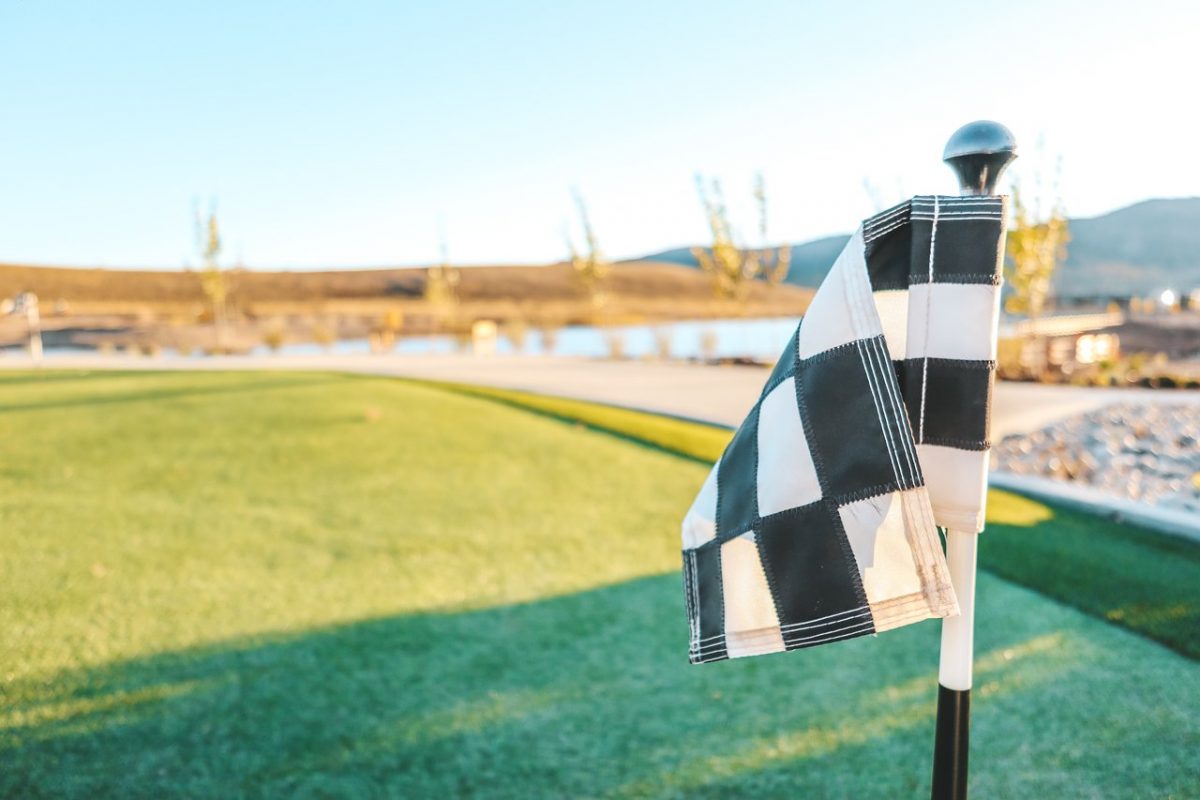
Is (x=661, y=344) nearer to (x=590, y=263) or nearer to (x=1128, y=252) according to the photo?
(x=590, y=263)

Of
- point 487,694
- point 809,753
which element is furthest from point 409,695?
point 809,753

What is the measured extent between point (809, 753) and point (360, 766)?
1186 millimetres

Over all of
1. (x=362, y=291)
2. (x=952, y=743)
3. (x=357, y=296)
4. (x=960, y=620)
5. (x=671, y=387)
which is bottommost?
(x=671, y=387)

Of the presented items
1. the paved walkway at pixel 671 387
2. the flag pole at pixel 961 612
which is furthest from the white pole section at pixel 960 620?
the paved walkway at pixel 671 387

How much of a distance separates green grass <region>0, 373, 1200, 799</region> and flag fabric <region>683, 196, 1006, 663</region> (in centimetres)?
122

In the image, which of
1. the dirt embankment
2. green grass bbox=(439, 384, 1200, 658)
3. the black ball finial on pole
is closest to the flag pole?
the black ball finial on pole

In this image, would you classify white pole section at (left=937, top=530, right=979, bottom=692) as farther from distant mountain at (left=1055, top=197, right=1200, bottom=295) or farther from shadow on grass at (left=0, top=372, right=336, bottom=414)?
distant mountain at (left=1055, top=197, right=1200, bottom=295)

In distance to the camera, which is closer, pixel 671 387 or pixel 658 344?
pixel 671 387

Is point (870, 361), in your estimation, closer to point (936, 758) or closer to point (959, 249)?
point (959, 249)

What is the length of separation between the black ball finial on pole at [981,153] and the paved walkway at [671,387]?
397 centimetres

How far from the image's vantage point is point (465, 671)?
8.41ft

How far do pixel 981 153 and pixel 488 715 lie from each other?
198cm

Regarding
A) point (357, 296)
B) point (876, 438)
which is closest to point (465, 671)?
point (876, 438)

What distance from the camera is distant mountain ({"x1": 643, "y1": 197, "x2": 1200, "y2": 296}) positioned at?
70.6 metres
